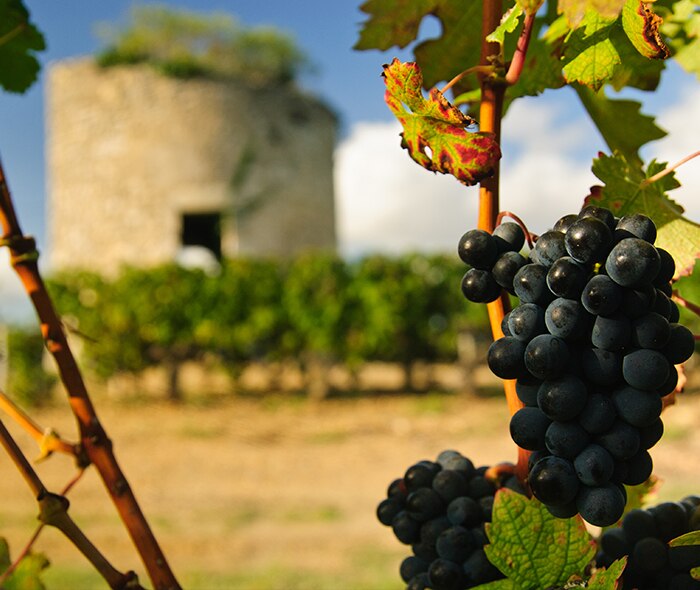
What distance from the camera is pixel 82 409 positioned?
662 millimetres

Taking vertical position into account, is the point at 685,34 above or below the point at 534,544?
above

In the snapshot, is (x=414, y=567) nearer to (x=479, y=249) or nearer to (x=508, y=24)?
(x=479, y=249)

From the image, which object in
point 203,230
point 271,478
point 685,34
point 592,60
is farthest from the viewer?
point 203,230

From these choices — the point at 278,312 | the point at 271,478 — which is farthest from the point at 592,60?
the point at 278,312

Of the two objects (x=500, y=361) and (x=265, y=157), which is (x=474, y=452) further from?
(x=265, y=157)

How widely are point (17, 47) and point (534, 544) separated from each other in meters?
0.82

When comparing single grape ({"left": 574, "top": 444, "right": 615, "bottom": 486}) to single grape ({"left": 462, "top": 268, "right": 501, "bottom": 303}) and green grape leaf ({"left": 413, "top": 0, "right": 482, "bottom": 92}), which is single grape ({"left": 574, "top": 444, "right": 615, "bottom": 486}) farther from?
green grape leaf ({"left": 413, "top": 0, "right": 482, "bottom": 92})

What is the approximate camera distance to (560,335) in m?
0.48

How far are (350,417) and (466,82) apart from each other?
787 centimetres

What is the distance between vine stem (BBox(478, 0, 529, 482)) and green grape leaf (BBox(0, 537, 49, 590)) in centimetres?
44

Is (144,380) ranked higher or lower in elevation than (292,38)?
lower

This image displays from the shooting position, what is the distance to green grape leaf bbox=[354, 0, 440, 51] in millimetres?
741

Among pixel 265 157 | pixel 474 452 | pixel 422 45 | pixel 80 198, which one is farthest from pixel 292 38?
pixel 422 45

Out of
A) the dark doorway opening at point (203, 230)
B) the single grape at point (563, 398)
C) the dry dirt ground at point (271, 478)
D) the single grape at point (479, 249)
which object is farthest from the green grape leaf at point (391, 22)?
the dark doorway opening at point (203, 230)
